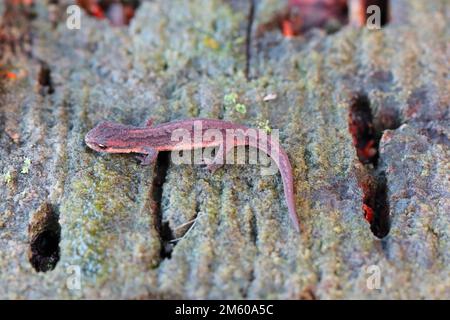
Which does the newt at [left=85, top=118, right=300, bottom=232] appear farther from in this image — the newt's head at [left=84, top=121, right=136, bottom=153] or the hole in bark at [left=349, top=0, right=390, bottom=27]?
the hole in bark at [left=349, top=0, right=390, bottom=27]

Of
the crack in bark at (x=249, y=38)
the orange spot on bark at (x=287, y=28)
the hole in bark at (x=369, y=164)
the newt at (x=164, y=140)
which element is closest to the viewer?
the hole in bark at (x=369, y=164)

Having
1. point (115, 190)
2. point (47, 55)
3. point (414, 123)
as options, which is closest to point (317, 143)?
point (414, 123)

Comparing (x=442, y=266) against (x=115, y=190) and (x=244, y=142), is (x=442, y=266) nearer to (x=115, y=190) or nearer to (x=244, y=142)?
(x=244, y=142)

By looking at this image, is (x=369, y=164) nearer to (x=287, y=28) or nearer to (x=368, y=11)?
(x=287, y=28)

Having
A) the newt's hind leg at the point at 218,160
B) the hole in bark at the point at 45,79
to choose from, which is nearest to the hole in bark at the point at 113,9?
the hole in bark at the point at 45,79

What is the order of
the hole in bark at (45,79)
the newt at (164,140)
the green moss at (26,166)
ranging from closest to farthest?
the green moss at (26,166), the newt at (164,140), the hole in bark at (45,79)

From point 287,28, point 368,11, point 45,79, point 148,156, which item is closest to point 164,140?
point 148,156

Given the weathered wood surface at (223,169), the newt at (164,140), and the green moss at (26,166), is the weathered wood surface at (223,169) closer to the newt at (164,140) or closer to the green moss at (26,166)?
the green moss at (26,166)

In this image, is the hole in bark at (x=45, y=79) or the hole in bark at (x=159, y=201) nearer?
the hole in bark at (x=159, y=201)
